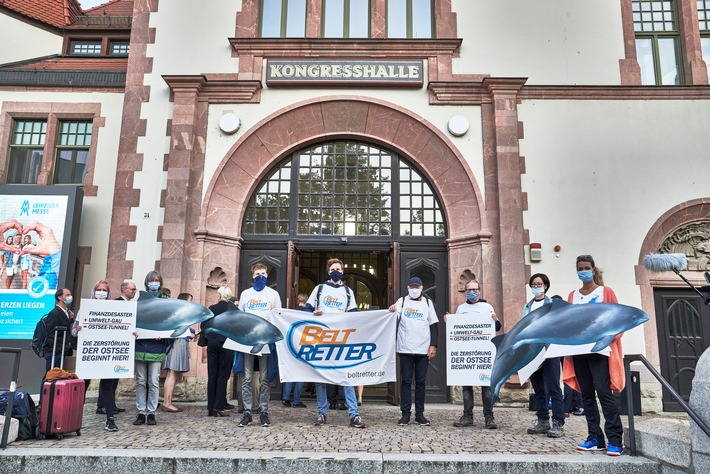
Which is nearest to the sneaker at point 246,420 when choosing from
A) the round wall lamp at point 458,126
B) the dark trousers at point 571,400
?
the dark trousers at point 571,400

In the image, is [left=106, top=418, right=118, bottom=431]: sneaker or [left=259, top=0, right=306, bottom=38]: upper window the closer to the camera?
[left=106, top=418, right=118, bottom=431]: sneaker

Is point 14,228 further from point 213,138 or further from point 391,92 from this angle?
point 391,92

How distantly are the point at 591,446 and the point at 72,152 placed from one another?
1116cm

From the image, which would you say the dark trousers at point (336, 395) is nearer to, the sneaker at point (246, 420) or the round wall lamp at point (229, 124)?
the sneaker at point (246, 420)

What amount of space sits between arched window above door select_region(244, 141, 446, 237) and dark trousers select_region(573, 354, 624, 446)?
553cm

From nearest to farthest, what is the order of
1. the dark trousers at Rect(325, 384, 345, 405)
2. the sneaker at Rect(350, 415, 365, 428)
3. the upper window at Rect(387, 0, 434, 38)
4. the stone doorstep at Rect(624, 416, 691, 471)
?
the stone doorstep at Rect(624, 416, 691, 471), the sneaker at Rect(350, 415, 365, 428), the dark trousers at Rect(325, 384, 345, 405), the upper window at Rect(387, 0, 434, 38)

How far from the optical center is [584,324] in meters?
5.90

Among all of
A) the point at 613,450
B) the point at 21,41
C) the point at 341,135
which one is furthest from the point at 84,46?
the point at 613,450

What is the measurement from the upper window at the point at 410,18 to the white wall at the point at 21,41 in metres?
8.97

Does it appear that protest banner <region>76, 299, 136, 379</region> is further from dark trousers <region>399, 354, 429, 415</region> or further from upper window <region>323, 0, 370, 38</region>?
upper window <region>323, 0, 370, 38</region>

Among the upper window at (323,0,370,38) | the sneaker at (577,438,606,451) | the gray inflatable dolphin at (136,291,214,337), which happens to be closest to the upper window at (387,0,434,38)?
the upper window at (323,0,370,38)

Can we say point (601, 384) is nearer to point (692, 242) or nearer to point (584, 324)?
point (584, 324)

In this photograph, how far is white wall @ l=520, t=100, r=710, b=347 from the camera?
1093 centimetres

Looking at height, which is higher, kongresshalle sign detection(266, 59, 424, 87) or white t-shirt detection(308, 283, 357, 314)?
kongresshalle sign detection(266, 59, 424, 87)
